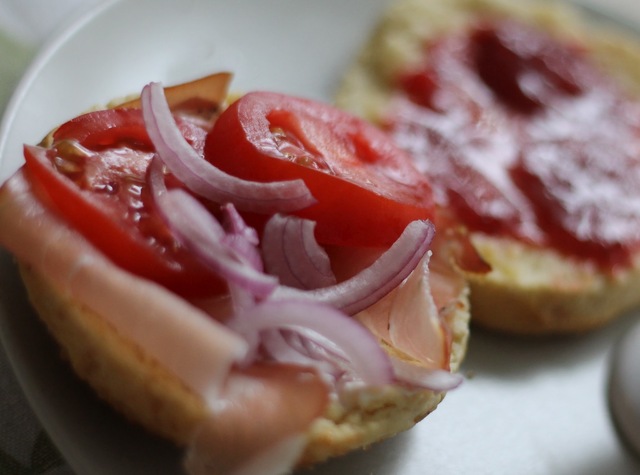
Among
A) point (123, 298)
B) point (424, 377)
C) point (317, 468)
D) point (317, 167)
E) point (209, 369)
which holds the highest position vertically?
point (317, 167)

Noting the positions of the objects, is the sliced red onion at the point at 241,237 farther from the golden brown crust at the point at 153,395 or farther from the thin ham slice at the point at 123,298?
the golden brown crust at the point at 153,395

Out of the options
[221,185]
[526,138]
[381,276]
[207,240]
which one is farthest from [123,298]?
[526,138]

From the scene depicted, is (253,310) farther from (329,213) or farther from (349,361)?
(329,213)

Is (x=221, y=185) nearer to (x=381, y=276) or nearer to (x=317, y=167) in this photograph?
(x=317, y=167)

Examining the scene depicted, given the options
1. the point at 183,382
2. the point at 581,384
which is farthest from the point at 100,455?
the point at 581,384

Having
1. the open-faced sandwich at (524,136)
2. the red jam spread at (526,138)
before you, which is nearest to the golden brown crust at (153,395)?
the open-faced sandwich at (524,136)

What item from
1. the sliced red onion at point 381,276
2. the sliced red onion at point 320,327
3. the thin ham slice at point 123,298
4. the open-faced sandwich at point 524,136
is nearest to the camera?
the thin ham slice at point 123,298

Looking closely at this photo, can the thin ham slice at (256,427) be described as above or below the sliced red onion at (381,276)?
below
